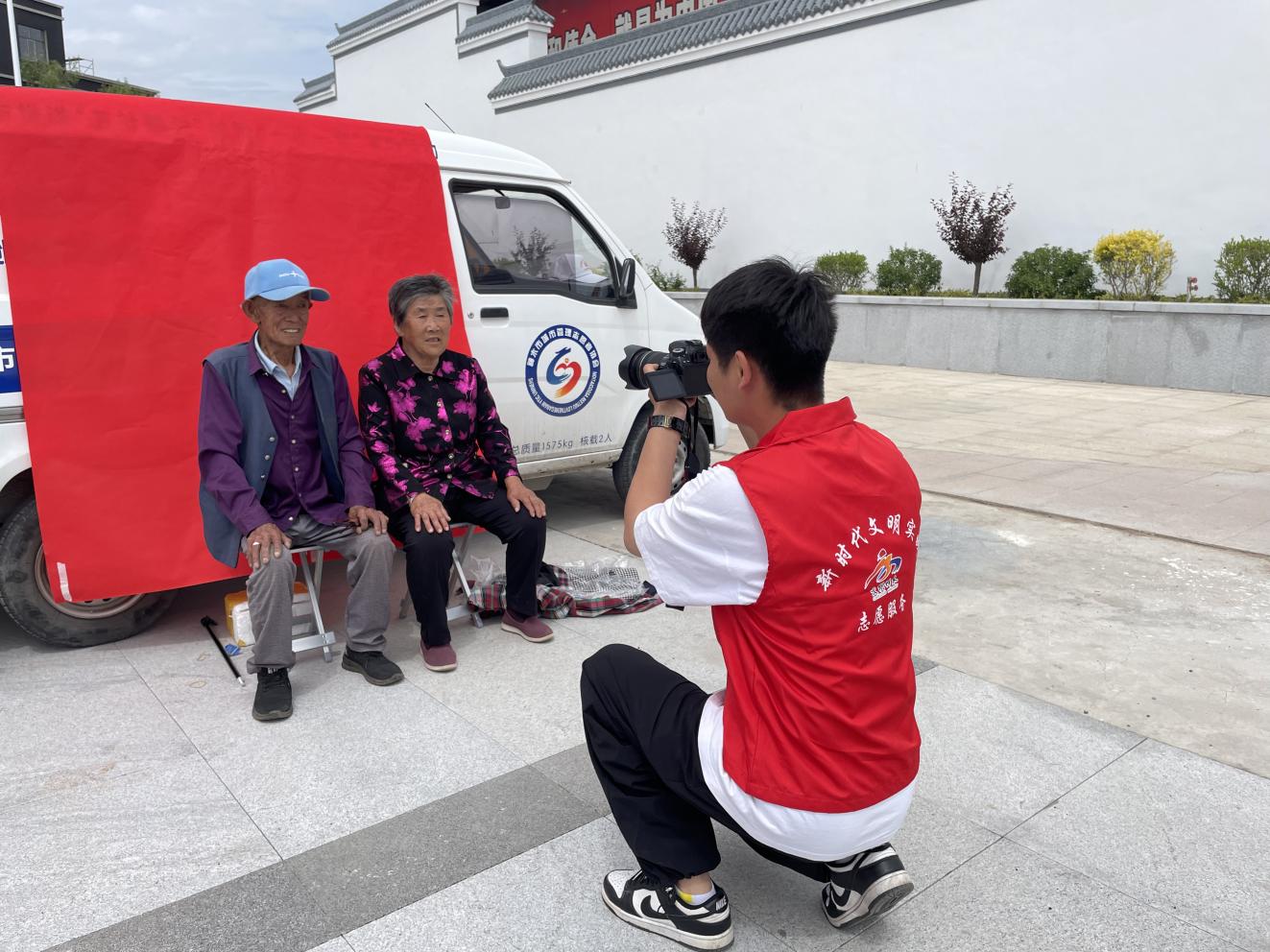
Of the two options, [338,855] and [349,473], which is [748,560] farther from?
[349,473]

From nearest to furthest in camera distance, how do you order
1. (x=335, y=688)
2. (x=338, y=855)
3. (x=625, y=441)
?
(x=338, y=855) → (x=335, y=688) → (x=625, y=441)

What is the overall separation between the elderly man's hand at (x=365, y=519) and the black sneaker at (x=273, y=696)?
575 mm

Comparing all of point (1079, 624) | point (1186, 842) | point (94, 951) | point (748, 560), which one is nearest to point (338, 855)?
point (94, 951)

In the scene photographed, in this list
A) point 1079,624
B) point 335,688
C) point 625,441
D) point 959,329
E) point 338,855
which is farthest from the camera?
point 959,329

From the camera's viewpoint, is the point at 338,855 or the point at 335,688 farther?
the point at 335,688

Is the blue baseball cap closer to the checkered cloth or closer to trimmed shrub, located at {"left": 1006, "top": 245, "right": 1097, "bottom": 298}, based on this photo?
the checkered cloth

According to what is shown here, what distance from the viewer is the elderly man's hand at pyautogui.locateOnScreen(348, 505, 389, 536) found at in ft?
12.2

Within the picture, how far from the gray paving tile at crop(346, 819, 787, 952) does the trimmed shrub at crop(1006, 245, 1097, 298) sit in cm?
1182

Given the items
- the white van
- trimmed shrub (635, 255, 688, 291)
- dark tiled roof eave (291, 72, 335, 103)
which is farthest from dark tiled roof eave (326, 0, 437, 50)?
the white van

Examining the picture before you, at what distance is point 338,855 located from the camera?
2572 mm

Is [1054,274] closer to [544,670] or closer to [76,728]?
[544,670]

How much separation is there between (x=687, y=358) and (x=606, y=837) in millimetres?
1299

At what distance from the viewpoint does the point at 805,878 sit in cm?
251

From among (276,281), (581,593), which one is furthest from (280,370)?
(581,593)
